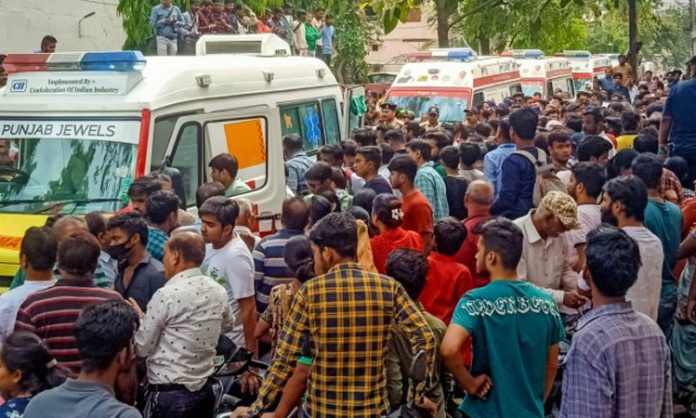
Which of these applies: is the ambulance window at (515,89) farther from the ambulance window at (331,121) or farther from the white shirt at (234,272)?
the white shirt at (234,272)

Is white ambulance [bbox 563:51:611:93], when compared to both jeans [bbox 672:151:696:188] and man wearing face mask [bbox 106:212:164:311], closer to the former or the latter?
jeans [bbox 672:151:696:188]

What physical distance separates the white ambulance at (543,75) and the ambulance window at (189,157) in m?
15.3

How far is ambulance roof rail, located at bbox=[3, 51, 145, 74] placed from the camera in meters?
7.33

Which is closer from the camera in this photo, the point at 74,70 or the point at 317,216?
the point at 317,216

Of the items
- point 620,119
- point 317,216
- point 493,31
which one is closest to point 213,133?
point 317,216

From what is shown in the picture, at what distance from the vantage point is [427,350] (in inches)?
166

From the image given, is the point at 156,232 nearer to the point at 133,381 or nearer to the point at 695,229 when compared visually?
the point at 133,381

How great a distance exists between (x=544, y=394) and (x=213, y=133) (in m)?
4.31

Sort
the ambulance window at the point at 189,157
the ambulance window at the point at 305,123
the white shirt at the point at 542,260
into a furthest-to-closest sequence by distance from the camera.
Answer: the ambulance window at the point at 305,123
the ambulance window at the point at 189,157
the white shirt at the point at 542,260

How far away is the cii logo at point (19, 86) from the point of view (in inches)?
298

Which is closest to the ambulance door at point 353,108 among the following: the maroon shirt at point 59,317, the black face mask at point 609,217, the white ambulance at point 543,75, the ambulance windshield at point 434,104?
the ambulance windshield at point 434,104

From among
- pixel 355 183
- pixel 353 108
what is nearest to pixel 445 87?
pixel 353 108

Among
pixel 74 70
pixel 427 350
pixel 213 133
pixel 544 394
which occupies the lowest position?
pixel 544 394

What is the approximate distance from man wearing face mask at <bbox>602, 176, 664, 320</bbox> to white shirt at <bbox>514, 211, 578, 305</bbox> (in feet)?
1.34
